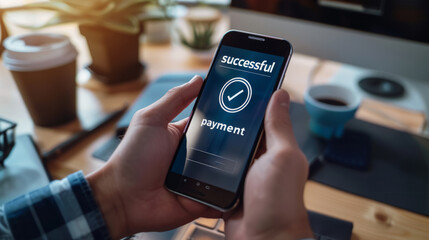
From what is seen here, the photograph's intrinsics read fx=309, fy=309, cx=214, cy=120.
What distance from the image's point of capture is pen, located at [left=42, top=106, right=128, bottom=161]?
51cm

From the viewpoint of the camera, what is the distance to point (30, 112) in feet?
1.87

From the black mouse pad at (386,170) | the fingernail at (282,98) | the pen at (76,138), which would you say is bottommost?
the black mouse pad at (386,170)

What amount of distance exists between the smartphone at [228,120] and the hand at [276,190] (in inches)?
0.8

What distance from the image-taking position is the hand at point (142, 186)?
0.39 m

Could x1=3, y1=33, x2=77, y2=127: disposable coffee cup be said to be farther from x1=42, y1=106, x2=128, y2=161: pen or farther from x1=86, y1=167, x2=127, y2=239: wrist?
x1=86, y1=167, x2=127, y2=239: wrist

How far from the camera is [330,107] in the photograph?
51cm

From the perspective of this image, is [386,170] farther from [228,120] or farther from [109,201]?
[109,201]

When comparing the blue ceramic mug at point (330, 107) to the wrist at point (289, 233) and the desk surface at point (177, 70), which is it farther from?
the wrist at point (289, 233)

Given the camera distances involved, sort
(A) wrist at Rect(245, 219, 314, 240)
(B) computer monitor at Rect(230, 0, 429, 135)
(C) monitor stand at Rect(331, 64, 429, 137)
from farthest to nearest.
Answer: (C) monitor stand at Rect(331, 64, 429, 137) → (B) computer monitor at Rect(230, 0, 429, 135) → (A) wrist at Rect(245, 219, 314, 240)

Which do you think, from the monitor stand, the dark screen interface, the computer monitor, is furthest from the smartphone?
the monitor stand

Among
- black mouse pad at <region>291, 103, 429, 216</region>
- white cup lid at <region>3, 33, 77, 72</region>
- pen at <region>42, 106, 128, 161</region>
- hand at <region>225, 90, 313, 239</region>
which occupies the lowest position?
black mouse pad at <region>291, 103, 429, 216</region>

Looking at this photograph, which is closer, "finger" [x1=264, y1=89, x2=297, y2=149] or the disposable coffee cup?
"finger" [x1=264, y1=89, x2=297, y2=149]

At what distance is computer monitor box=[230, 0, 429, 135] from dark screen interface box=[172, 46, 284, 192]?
262 millimetres

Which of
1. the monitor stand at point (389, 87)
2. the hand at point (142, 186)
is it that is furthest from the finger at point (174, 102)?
the monitor stand at point (389, 87)
